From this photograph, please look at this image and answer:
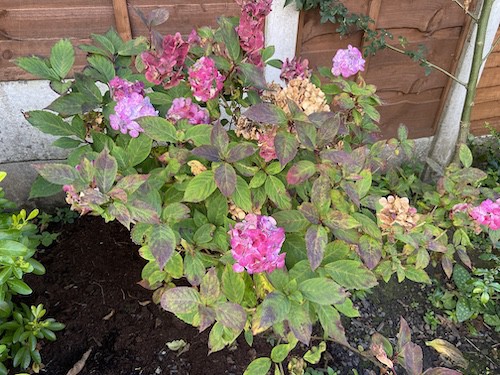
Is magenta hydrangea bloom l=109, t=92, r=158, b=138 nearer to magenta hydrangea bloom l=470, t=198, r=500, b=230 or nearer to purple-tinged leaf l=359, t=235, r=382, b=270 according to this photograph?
purple-tinged leaf l=359, t=235, r=382, b=270

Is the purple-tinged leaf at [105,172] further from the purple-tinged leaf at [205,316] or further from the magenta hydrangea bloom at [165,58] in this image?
the purple-tinged leaf at [205,316]

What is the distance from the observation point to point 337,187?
49.1 inches

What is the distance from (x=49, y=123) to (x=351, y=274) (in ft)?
3.44

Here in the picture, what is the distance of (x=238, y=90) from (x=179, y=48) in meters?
0.32

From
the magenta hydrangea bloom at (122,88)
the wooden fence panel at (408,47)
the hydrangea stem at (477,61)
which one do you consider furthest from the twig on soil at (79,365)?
the hydrangea stem at (477,61)

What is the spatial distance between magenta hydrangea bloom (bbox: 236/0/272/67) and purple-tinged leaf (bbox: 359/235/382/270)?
652 mm

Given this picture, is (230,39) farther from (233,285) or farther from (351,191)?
(233,285)

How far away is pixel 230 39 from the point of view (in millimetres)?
1238

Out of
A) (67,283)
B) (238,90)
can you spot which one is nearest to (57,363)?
(67,283)

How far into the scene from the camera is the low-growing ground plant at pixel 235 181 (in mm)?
1084

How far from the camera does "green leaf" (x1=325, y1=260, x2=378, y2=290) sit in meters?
1.15

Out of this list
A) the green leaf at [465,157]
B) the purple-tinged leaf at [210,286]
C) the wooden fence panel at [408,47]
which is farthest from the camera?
the wooden fence panel at [408,47]

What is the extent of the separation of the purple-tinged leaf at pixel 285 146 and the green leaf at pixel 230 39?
31 cm

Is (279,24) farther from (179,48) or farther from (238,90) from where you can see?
(179,48)
